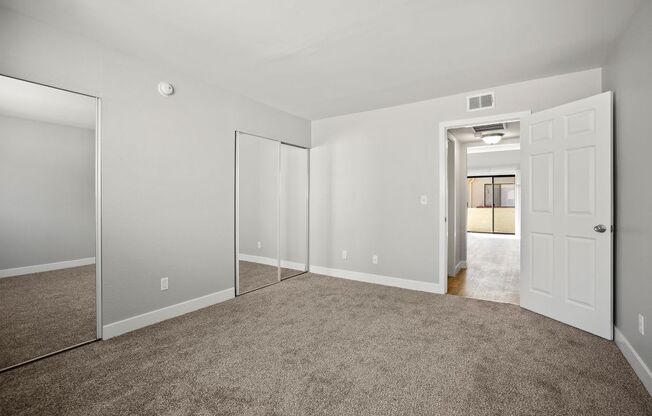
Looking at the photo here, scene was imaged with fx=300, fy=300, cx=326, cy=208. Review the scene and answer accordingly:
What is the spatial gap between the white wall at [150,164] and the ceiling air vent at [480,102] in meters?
2.86

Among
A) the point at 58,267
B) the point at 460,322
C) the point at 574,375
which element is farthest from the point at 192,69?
the point at 574,375

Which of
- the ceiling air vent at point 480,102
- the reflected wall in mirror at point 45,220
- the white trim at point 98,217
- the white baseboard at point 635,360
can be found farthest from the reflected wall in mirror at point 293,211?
the white baseboard at point 635,360

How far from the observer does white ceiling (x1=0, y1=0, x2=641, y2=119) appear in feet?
6.87

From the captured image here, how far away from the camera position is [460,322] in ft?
9.74

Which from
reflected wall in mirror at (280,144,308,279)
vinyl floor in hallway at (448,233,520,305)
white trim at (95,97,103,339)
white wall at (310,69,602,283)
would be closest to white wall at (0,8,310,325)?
white trim at (95,97,103,339)

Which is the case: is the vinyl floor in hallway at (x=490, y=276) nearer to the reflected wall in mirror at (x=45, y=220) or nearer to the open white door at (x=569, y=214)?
the open white door at (x=569, y=214)

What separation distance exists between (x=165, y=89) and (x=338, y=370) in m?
3.01

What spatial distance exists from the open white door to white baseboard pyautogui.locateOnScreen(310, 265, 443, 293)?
105cm

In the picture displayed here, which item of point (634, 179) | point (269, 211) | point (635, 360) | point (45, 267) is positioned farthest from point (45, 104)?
point (635, 360)

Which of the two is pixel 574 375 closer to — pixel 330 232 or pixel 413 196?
pixel 413 196

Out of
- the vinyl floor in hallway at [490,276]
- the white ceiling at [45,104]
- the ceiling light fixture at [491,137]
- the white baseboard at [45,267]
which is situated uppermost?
the ceiling light fixture at [491,137]

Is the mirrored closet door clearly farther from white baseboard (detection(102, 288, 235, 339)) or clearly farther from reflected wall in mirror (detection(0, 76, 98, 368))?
reflected wall in mirror (detection(0, 76, 98, 368))

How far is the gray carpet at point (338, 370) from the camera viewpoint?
1764mm

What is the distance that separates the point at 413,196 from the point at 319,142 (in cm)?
184
